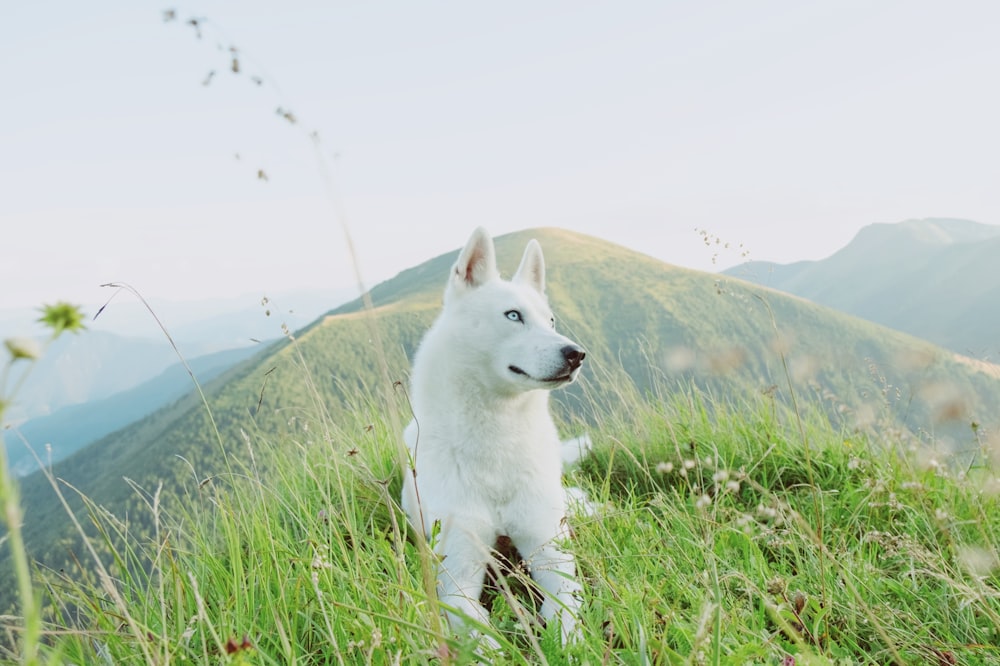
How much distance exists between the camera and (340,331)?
3602 inches

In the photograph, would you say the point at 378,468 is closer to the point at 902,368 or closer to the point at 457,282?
the point at 457,282

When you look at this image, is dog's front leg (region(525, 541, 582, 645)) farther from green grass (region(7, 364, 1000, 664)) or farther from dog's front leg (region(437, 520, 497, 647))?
dog's front leg (region(437, 520, 497, 647))

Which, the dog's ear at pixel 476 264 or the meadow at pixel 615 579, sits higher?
the dog's ear at pixel 476 264

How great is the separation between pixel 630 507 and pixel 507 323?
1257 millimetres

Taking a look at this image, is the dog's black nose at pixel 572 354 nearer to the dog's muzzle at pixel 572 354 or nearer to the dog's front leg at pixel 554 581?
the dog's muzzle at pixel 572 354

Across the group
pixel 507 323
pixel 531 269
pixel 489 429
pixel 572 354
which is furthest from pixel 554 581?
pixel 531 269

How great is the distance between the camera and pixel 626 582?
8.66 ft

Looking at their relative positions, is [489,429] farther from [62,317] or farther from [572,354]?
[62,317]

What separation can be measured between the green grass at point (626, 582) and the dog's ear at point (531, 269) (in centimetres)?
149

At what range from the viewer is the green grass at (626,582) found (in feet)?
6.42

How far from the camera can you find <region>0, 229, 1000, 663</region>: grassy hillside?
7.38 feet

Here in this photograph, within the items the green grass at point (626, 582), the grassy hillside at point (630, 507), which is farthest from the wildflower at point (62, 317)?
the green grass at point (626, 582)

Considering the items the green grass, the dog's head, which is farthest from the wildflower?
the dog's head

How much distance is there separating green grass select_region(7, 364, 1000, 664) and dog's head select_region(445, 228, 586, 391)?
2.18 ft
